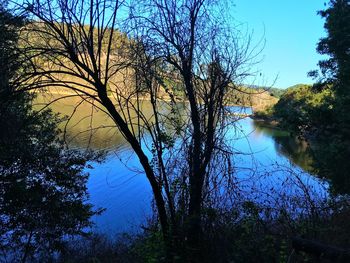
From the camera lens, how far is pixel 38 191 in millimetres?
8820

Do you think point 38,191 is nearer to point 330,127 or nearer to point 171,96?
point 171,96

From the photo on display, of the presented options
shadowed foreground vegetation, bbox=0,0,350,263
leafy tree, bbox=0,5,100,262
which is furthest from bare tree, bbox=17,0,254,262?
leafy tree, bbox=0,5,100,262

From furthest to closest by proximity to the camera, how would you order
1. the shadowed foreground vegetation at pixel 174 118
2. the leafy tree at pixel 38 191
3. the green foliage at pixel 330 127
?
the green foliage at pixel 330 127
the leafy tree at pixel 38 191
the shadowed foreground vegetation at pixel 174 118

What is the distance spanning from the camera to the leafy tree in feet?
27.2

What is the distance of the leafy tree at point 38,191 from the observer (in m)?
8.28

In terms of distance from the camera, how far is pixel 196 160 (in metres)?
5.60

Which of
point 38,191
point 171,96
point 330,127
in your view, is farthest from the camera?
point 330,127

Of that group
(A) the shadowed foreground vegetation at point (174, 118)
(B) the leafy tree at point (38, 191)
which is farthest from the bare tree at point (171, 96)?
(B) the leafy tree at point (38, 191)

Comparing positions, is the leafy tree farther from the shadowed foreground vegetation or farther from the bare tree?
the bare tree

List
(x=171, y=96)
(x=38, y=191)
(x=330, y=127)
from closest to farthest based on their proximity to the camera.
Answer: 1. (x=171, y=96)
2. (x=38, y=191)
3. (x=330, y=127)

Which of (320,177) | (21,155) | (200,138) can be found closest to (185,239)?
(200,138)

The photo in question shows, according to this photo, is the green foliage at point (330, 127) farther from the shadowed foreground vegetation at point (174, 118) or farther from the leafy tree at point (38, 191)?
the leafy tree at point (38, 191)

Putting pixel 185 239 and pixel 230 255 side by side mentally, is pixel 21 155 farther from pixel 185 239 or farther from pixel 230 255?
pixel 230 255

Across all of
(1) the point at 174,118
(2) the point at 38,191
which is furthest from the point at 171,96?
(2) the point at 38,191
